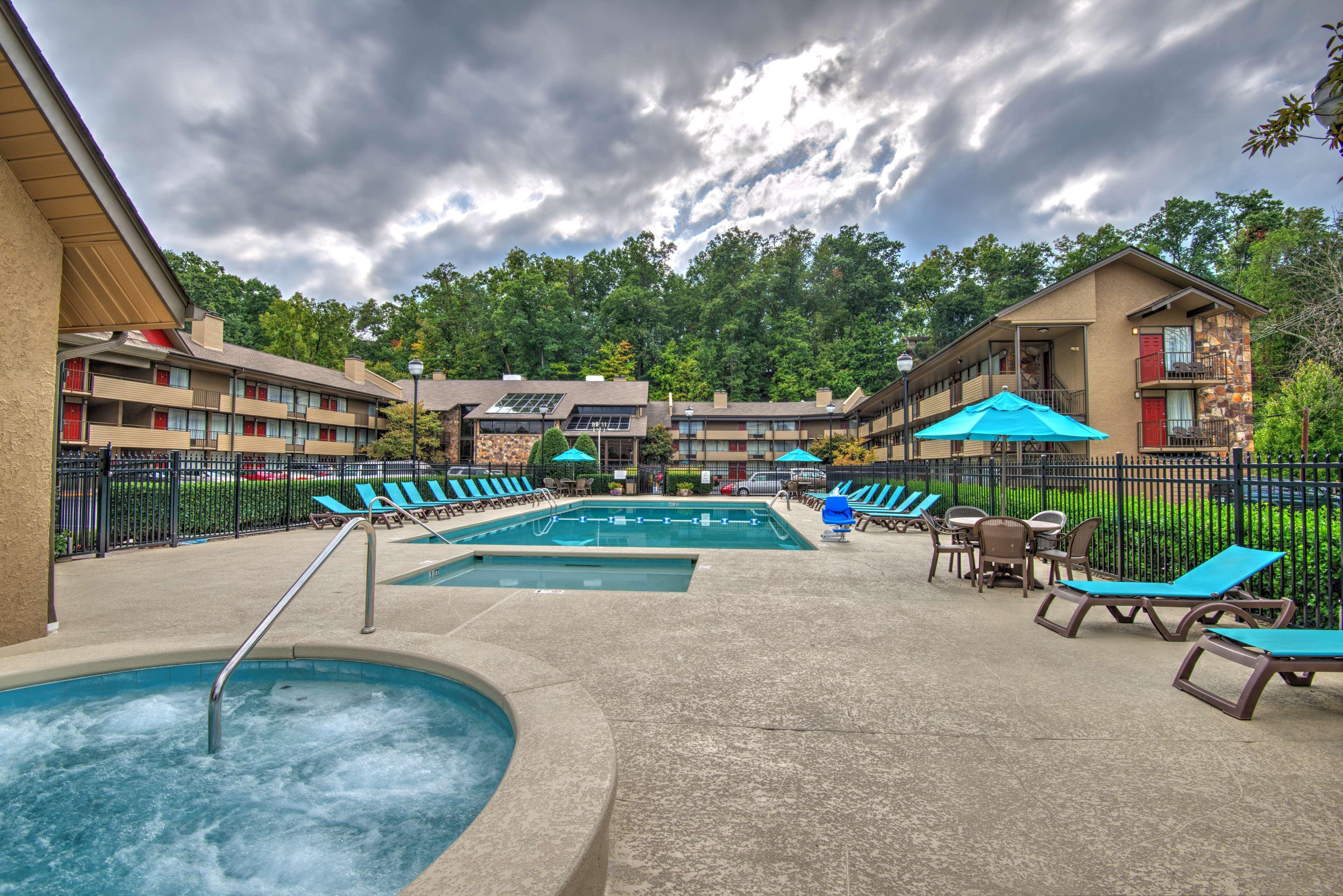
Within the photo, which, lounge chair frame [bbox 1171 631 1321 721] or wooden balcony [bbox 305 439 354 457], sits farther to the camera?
wooden balcony [bbox 305 439 354 457]

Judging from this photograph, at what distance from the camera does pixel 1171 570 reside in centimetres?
665

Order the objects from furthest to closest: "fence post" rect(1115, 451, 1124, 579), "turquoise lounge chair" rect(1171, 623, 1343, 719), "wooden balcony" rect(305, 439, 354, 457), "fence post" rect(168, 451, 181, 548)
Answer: "wooden balcony" rect(305, 439, 354, 457) → "fence post" rect(168, 451, 181, 548) → "fence post" rect(1115, 451, 1124, 579) → "turquoise lounge chair" rect(1171, 623, 1343, 719)

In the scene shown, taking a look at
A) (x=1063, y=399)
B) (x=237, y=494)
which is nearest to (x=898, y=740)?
(x=237, y=494)

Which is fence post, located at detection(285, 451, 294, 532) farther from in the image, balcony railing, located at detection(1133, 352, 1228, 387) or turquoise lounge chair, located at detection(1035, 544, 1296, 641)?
balcony railing, located at detection(1133, 352, 1228, 387)

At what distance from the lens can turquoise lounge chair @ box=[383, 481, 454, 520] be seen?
15086mm

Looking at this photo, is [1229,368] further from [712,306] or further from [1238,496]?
[712,306]

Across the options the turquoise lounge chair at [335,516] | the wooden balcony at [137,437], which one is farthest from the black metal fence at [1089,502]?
the wooden balcony at [137,437]

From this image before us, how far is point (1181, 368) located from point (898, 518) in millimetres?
16051

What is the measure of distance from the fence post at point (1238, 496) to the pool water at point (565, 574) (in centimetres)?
579

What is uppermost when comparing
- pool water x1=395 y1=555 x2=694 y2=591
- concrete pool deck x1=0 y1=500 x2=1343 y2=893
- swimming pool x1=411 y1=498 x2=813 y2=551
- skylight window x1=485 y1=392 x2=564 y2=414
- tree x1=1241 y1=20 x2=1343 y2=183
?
skylight window x1=485 y1=392 x2=564 y2=414

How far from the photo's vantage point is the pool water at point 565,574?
25.3ft

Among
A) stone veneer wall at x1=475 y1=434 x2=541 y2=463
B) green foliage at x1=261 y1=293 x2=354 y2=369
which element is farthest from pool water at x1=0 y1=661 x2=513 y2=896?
green foliage at x1=261 y1=293 x2=354 y2=369

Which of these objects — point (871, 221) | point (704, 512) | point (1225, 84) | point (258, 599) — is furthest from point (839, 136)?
point (258, 599)

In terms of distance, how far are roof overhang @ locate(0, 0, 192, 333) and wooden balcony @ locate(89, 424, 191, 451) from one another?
23649mm
